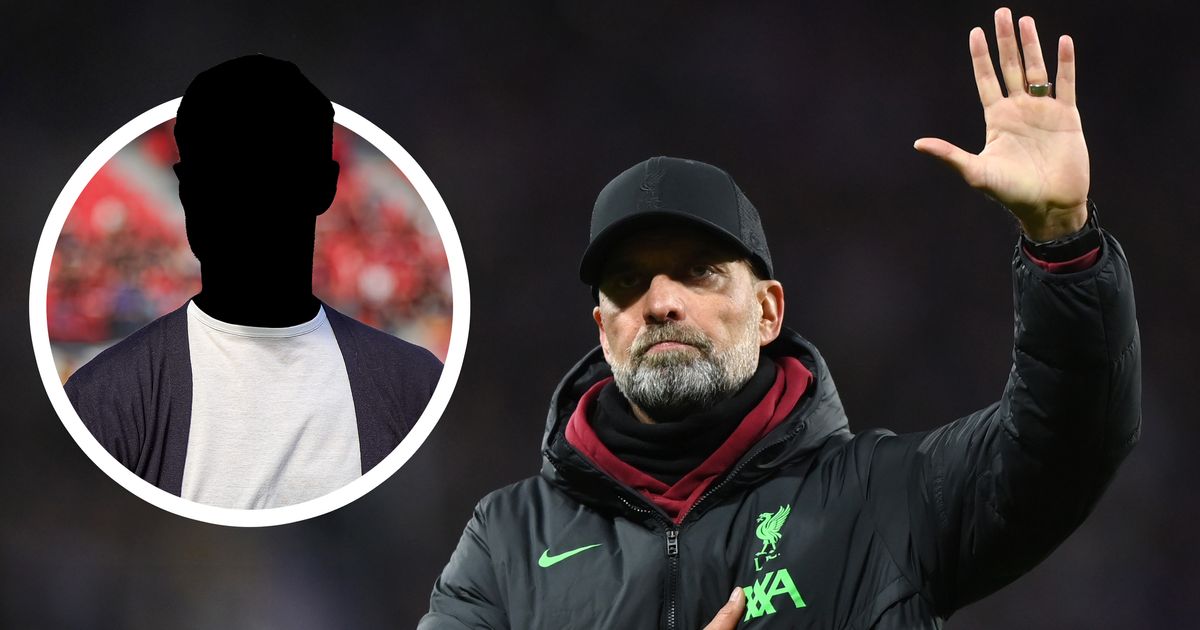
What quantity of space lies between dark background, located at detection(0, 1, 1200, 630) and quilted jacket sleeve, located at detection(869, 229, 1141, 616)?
145 cm

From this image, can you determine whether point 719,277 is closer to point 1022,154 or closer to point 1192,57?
point 1022,154

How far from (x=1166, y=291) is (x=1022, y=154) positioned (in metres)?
1.79

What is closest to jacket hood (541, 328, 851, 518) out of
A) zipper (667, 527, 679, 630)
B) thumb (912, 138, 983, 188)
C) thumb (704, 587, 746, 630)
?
zipper (667, 527, 679, 630)

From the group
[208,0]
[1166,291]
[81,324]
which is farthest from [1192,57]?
[81,324]

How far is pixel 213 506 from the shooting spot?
2.64 metres

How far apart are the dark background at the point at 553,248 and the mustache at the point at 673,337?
1.12 meters

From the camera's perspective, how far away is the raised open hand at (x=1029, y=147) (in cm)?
151

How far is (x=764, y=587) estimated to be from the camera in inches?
71.1

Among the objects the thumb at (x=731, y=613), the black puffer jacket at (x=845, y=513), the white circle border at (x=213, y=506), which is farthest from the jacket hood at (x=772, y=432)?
the white circle border at (x=213, y=506)

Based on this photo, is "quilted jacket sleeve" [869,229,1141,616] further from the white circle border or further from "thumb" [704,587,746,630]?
the white circle border

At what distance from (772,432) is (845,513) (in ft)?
0.59

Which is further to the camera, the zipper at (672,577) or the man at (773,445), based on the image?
the zipper at (672,577)

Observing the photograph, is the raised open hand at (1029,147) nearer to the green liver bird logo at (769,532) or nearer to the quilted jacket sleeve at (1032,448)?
the quilted jacket sleeve at (1032,448)

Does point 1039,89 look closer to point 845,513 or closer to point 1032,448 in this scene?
point 1032,448
